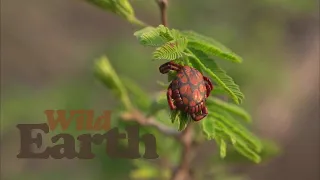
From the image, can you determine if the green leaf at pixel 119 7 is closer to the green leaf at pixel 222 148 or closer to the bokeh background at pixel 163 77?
the green leaf at pixel 222 148

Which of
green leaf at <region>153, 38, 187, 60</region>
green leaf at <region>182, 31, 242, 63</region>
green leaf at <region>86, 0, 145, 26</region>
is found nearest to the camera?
Result: green leaf at <region>153, 38, 187, 60</region>

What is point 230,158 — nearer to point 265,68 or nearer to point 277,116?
point 265,68

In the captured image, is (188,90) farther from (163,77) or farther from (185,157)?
(163,77)

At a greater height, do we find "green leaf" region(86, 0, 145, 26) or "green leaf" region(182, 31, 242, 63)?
"green leaf" region(86, 0, 145, 26)

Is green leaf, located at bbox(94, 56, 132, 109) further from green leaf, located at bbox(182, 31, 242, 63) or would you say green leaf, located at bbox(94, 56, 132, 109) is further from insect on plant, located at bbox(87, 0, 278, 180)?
green leaf, located at bbox(182, 31, 242, 63)

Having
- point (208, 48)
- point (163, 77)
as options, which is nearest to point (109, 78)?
point (208, 48)

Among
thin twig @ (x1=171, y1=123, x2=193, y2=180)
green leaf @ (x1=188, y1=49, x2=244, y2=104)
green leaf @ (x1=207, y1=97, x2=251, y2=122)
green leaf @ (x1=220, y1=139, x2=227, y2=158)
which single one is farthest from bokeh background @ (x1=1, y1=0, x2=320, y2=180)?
green leaf @ (x1=188, y1=49, x2=244, y2=104)

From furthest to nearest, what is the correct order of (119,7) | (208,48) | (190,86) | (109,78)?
(109,78), (119,7), (208,48), (190,86)
